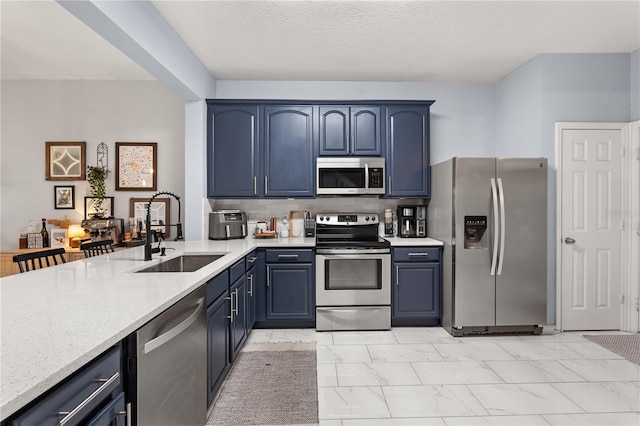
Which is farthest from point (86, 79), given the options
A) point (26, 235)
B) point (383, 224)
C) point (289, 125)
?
point (383, 224)

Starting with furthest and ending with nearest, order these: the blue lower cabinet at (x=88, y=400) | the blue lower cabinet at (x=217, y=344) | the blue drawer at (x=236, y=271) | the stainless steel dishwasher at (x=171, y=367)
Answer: the blue drawer at (x=236, y=271)
the blue lower cabinet at (x=217, y=344)
the stainless steel dishwasher at (x=171, y=367)
the blue lower cabinet at (x=88, y=400)

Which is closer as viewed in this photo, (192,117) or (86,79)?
(192,117)

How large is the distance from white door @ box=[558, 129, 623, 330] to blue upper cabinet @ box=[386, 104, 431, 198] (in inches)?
52.2

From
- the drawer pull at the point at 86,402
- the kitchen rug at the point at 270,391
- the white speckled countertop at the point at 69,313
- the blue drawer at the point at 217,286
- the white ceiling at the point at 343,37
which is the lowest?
the kitchen rug at the point at 270,391

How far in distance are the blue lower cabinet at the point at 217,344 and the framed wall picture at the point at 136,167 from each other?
8.33ft

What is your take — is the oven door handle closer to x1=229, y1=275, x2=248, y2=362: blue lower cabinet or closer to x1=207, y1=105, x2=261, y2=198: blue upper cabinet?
x1=229, y1=275, x2=248, y2=362: blue lower cabinet

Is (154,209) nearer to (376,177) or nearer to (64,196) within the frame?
(64,196)

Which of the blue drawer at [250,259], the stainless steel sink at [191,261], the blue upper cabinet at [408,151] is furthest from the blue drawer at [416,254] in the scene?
the stainless steel sink at [191,261]

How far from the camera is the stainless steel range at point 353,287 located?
365 centimetres

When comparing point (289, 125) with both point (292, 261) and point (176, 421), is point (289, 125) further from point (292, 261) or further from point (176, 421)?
point (176, 421)

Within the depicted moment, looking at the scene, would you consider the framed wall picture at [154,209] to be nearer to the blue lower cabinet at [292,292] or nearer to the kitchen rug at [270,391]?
the blue lower cabinet at [292,292]

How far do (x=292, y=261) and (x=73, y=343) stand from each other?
272 centimetres

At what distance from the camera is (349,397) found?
2395mm

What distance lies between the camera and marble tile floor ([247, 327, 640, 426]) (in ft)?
7.14
